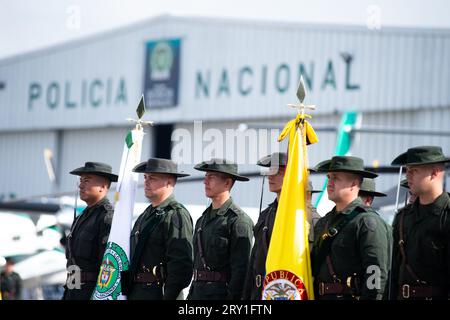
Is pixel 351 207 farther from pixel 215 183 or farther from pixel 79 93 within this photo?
pixel 79 93

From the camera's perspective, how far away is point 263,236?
710cm

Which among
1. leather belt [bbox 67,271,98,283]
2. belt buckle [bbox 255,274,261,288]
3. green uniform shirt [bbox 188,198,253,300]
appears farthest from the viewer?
leather belt [bbox 67,271,98,283]

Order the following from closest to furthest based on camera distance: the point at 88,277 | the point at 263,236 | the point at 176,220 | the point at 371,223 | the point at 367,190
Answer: the point at 371,223, the point at 263,236, the point at 176,220, the point at 367,190, the point at 88,277

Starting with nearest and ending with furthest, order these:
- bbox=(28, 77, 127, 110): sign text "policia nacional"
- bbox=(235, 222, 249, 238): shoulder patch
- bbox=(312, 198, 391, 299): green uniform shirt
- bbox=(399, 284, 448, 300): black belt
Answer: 1. bbox=(399, 284, 448, 300): black belt
2. bbox=(312, 198, 391, 299): green uniform shirt
3. bbox=(235, 222, 249, 238): shoulder patch
4. bbox=(28, 77, 127, 110): sign text "policia nacional"

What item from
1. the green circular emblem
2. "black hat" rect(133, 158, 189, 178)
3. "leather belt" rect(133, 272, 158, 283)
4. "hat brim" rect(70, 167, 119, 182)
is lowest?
"leather belt" rect(133, 272, 158, 283)

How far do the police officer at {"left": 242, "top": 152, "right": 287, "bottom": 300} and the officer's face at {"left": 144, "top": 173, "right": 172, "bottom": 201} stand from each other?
0.92 m

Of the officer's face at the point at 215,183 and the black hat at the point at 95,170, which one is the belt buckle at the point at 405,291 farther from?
the black hat at the point at 95,170

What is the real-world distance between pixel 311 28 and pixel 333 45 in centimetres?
118

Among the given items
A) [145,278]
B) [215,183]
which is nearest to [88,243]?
[145,278]

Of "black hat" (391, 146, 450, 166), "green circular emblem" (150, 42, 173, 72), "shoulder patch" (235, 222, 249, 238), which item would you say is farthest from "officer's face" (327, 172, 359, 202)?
"green circular emblem" (150, 42, 173, 72)

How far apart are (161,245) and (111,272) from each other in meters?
0.49

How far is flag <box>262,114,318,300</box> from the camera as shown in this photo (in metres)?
6.43

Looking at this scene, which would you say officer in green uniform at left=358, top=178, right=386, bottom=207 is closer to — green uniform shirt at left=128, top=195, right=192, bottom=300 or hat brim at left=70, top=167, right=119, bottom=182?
green uniform shirt at left=128, top=195, right=192, bottom=300

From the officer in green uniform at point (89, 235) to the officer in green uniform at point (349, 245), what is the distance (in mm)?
2376
